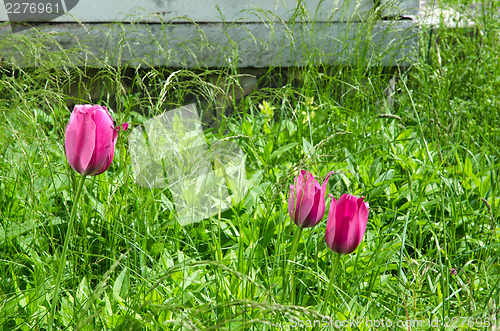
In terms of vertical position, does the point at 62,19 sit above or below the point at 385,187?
above

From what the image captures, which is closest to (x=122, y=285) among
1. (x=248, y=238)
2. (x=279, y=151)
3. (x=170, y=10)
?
(x=248, y=238)

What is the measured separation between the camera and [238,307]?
1121 mm

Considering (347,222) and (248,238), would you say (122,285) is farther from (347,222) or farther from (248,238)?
(347,222)

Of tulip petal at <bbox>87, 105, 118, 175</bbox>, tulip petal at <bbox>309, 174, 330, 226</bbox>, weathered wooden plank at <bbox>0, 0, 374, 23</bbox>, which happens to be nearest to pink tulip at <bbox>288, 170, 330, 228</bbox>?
tulip petal at <bbox>309, 174, 330, 226</bbox>

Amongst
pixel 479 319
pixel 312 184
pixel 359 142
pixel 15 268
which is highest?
pixel 312 184

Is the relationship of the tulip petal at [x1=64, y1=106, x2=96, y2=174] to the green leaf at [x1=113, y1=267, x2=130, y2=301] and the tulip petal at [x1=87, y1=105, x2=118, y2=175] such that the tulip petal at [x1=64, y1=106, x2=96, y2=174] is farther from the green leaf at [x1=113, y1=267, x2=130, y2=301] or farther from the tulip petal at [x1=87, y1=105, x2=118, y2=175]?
the green leaf at [x1=113, y1=267, x2=130, y2=301]

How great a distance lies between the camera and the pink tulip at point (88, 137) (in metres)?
0.82

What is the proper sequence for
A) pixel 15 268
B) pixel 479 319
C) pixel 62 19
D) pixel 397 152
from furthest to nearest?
pixel 62 19
pixel 397 152
pixel 15 268
pixel 479 319

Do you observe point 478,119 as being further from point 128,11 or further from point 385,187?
point 128,11

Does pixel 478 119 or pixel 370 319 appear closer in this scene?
pixel 370 319

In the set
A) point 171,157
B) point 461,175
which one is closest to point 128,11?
point 171,157

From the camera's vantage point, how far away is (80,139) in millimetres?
822

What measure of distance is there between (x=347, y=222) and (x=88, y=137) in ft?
1.69

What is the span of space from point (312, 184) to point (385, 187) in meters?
0.88
